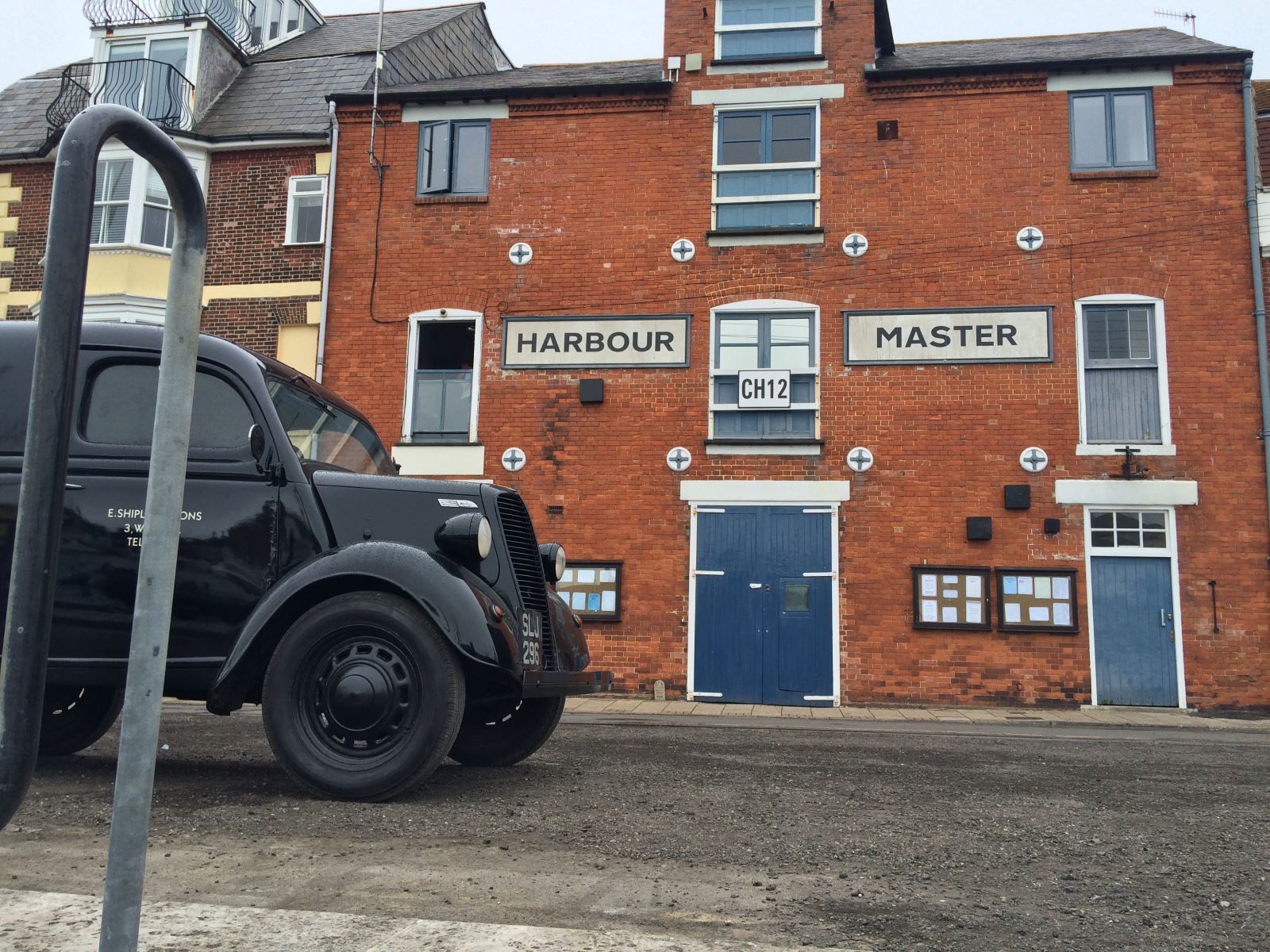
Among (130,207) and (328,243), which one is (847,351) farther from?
(130,207)

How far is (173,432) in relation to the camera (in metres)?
2.17

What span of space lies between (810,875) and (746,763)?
2.98 m

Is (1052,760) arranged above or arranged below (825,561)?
below

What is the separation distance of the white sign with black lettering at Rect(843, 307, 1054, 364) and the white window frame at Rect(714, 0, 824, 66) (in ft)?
14.1

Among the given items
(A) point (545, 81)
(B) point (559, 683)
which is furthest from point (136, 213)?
(B) point (559, 683)

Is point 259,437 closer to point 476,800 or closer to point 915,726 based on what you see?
point 476,800

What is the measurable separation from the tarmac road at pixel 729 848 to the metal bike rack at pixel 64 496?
131 centimetres

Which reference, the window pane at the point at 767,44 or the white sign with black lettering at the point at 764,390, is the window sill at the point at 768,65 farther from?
the white sign with black lettering at the point at 764,390

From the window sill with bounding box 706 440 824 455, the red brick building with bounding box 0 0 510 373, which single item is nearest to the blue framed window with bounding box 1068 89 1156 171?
the window sill with bounding box 706 440 824 455

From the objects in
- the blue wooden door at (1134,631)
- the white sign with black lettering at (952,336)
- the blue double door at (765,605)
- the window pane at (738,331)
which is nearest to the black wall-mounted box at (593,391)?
the window pane at (738,331)

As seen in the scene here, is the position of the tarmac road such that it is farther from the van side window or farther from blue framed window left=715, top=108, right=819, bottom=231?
blue framed window left=715, top=108, right=819, bottom=231

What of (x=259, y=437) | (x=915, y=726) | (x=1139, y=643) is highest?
(x=259, y=437)

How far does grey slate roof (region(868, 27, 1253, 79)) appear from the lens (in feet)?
48.8

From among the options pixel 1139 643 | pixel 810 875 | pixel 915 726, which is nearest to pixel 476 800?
pixel 810 875
